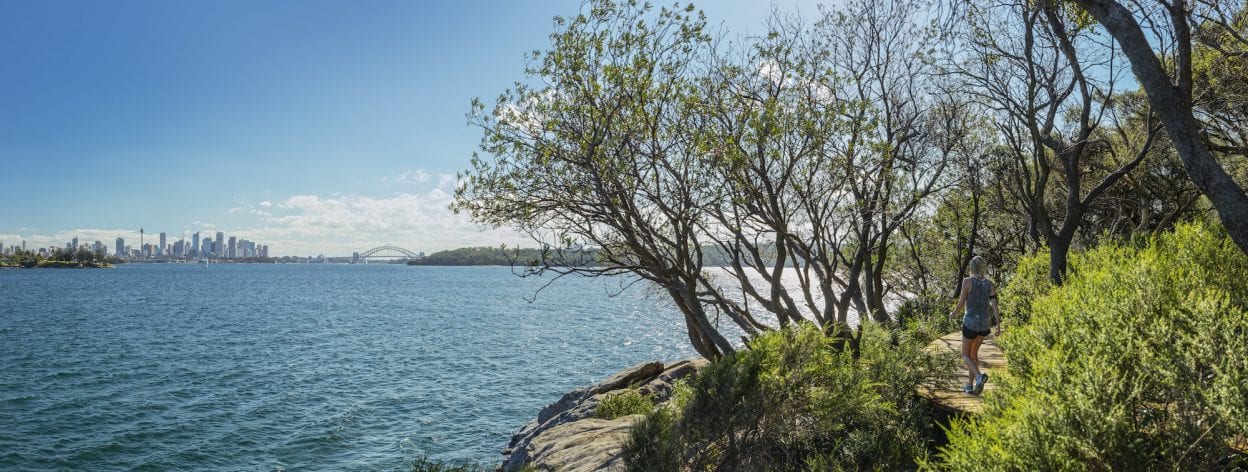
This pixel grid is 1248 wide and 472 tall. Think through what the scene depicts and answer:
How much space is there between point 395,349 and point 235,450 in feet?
64.4

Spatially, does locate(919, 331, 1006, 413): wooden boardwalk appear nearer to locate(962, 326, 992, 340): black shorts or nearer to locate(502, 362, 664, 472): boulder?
locate(962, 326, 992, 340): black shorts

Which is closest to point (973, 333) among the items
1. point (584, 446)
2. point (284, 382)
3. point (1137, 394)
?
point (1137, 394)

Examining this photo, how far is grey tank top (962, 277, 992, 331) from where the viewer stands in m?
8.96

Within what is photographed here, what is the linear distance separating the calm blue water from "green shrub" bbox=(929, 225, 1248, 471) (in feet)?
27.4

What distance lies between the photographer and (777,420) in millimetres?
7840

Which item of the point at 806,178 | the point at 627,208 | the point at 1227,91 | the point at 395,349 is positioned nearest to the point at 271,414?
the point at 395,349

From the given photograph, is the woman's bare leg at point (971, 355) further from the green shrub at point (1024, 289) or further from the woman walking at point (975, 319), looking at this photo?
the green shrub at point (1024, 289)

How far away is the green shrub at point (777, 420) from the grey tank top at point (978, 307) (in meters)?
1.64

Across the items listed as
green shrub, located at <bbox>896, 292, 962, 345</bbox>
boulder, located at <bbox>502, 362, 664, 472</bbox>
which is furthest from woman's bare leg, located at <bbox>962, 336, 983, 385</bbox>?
boulder, located at <bbox>502, 362, 664, 472</bbox>

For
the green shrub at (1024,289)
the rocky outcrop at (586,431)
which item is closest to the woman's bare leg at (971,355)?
the green shrub at (1024,289)

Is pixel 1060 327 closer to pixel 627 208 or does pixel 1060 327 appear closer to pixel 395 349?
pixel 627 208

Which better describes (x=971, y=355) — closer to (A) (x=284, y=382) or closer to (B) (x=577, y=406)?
(B) (x=577, y=406)

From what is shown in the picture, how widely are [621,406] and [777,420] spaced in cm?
840

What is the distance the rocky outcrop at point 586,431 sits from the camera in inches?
429
